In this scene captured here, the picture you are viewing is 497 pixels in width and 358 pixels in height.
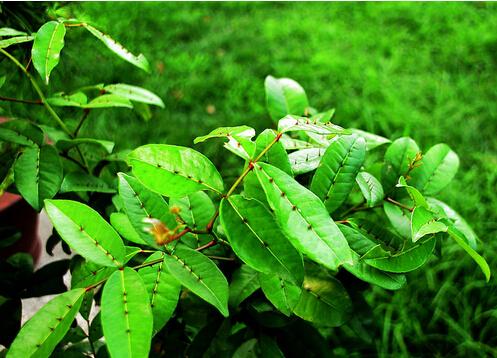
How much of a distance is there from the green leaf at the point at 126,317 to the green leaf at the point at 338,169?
1.05 feet

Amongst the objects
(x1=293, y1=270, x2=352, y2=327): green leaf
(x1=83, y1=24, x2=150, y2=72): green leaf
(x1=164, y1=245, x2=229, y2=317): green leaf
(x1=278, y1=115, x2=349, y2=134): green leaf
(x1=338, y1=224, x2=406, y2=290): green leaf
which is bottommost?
(x1=293, y1=270, x2=352, y2=327): green leaf

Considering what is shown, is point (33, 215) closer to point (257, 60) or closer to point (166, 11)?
point (257, 60)

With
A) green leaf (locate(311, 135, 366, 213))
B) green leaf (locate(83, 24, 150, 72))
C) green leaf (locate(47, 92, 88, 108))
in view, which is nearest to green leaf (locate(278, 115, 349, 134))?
green leaf (locate(311, 135, 366, 213))

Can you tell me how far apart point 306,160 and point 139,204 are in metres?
0.28

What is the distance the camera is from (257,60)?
2955mm

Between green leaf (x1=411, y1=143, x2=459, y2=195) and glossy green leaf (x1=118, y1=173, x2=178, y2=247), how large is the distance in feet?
1.54

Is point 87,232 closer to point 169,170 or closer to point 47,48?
point 169,170

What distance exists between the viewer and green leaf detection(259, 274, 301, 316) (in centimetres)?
74

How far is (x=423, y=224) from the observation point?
70 centimetres

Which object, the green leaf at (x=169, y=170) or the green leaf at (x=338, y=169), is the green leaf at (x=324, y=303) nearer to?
the green leaf at (x=338, y=169)

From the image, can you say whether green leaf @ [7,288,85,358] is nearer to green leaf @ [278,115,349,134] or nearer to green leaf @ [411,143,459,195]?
green leaf @ [278,115,349,134]

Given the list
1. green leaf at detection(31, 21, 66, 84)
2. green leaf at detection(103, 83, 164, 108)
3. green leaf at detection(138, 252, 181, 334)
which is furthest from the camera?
green leaf at detection(103, 83, 164, 108)

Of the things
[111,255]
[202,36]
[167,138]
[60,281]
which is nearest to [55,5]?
[60,281]

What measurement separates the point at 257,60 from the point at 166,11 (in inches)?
29.2
